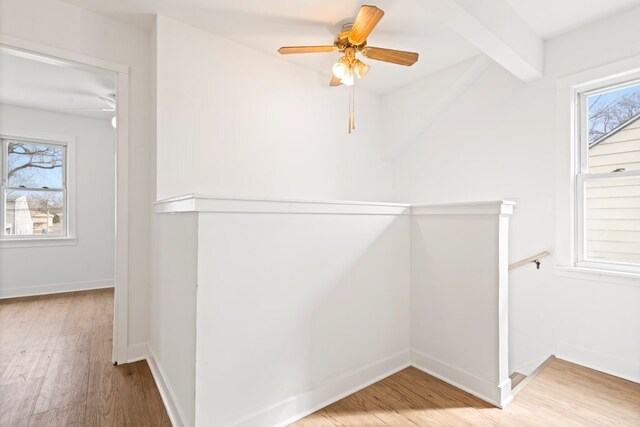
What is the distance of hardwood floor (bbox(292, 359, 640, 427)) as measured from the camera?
1652 millimetres

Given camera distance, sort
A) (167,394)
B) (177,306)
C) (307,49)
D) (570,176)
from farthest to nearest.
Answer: (570,176), (307,49), (167,394), (177,306)

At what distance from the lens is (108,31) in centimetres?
228

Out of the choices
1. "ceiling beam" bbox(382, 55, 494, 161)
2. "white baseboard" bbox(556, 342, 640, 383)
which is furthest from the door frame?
"white baseboard" bbox(556, 342, 640, 383)

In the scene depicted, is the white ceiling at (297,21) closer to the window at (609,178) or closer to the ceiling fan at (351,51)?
the ceiling fan at (351,51)

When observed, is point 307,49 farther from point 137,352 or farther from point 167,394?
point 137,352

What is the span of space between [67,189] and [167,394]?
4006mm

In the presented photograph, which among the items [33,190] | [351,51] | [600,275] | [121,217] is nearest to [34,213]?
[33,190]

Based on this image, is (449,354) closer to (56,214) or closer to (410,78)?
(410,78)

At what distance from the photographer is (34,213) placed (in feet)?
14.0

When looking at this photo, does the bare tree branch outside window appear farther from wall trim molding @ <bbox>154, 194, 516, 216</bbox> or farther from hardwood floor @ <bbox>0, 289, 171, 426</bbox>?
hardwood floor @ <bbox>0, 289, 171, 426</bbox>

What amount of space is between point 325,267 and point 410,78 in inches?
98.2

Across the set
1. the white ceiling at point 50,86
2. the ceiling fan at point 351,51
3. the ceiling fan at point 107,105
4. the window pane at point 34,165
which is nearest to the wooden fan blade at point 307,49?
the ceiling fan at point 351,51

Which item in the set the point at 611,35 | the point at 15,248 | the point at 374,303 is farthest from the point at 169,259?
the point at 15,248

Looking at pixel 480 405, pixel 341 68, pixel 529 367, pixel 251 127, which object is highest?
pixel 341 68
